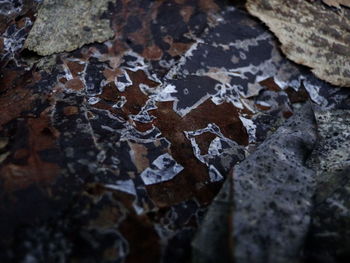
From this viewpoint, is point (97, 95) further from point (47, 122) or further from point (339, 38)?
point (339, 38)

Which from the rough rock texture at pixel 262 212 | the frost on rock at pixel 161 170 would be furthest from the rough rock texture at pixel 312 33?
the frost on rock at pixel 161 170

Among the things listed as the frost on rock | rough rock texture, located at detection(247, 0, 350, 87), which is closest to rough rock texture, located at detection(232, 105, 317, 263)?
the frost on rock

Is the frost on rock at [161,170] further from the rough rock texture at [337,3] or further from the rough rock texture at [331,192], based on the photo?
the rough rock texture at [337,3]

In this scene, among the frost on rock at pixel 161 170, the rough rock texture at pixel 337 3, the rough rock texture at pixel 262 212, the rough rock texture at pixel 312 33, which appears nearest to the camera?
the rough rock texture at pixel 262 212

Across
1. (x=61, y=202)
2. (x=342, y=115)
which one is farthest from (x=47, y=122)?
(x=342, y=115)

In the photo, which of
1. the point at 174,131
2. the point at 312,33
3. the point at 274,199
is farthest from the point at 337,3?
the point at 274,199

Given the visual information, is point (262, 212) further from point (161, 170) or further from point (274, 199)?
point (161, 170)
